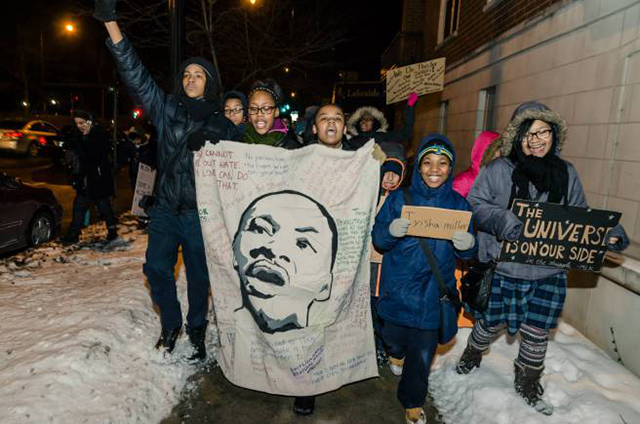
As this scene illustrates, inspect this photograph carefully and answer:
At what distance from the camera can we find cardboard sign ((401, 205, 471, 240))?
2693mm

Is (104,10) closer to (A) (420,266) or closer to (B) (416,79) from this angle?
(A) (420,266)

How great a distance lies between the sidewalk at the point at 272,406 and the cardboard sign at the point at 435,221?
136cm

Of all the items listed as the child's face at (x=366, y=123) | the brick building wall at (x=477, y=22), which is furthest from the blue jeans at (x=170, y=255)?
the brick building wall at (x=477, y=22)

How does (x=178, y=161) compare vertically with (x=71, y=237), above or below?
above

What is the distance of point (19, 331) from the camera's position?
144 inches

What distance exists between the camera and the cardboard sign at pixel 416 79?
5.38m

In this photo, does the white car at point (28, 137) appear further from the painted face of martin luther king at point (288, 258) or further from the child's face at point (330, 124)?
the painted face of martin luther king at point (288, 258)

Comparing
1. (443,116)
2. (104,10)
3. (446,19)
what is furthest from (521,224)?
(446,19)

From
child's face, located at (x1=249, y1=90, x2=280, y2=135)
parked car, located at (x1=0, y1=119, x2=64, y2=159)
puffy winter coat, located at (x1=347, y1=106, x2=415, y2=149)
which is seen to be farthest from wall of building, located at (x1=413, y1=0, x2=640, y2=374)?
parked car, located at (x1=0, y1=119, x2=64, y2=159)

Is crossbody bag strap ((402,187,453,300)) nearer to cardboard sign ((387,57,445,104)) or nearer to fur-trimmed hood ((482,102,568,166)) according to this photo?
fur-trimmed hood ((482,102,568,166))

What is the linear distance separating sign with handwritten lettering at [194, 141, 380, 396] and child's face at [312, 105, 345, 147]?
1.60 feet

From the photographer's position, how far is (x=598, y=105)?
169 inches

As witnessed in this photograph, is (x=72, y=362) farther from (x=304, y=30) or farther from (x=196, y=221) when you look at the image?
(x=304, y=30)

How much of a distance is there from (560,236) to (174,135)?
2789 millimetres
